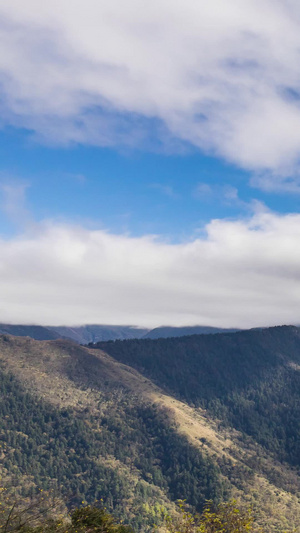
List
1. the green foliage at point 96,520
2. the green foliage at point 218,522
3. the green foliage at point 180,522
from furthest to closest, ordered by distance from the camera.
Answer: the green foliage at point 96,520 < the green foliage at point 218,522 < the green foliage at point 180,522

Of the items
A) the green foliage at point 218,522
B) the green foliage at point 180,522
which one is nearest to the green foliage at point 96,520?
the green foliage at point 180,522

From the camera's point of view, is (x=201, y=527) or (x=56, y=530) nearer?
(x=201, y=527)

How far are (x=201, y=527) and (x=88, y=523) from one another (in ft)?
117

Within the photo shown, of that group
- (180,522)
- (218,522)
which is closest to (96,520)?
(180,522)

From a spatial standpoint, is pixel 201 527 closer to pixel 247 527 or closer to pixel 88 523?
pixel 247 527

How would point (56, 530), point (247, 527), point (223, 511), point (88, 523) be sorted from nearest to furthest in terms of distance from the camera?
1. point (247, 527)
2. point (223, 511)
3. point (56, 530)
4. point (88, 523)

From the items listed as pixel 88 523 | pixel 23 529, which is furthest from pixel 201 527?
pixel 88 523

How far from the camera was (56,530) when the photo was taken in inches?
2618

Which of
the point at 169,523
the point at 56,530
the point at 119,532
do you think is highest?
the point at 169,523

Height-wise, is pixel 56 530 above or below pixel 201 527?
below

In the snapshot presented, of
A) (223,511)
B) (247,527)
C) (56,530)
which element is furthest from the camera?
(56,530)

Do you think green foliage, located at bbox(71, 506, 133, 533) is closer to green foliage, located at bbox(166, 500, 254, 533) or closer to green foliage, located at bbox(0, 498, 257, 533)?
green foliage, located at bbox(0, 498, 257, 533)

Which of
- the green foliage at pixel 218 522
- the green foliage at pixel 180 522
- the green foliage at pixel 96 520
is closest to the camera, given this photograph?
the green foliage at pixel 180 522

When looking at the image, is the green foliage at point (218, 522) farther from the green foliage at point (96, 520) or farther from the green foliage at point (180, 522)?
A: the green foliage at point (96, 520)
